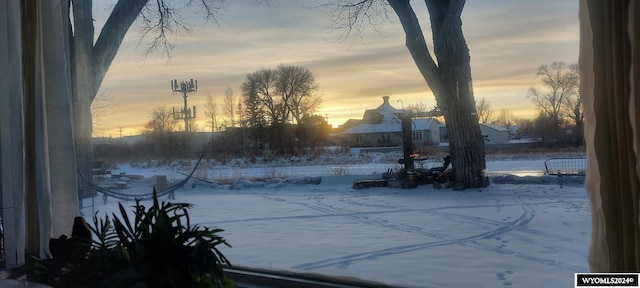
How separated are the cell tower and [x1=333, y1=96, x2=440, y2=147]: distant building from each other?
97 centimetres

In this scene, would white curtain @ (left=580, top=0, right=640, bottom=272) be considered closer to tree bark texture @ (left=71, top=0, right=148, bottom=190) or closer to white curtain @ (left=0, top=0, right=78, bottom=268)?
white curtain @ (left=0, top=0, right=78, bottom=268)

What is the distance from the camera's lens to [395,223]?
272cm

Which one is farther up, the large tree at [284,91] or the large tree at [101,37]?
the large tree at [101,37]

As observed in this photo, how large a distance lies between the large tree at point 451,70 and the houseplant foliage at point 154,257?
1.11 metres

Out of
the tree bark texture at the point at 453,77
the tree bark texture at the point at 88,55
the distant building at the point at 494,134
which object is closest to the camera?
the distant building at the point at 494,134

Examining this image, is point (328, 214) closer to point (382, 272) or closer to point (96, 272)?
point (382, 272)

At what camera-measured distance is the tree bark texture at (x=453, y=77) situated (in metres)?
2.28

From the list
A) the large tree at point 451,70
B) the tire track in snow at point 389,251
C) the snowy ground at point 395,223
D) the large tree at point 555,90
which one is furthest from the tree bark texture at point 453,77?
the large tree at point 555,90

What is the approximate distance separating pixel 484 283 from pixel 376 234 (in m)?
0.71

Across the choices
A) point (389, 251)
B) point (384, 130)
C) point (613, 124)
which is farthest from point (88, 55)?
point (613, 124)

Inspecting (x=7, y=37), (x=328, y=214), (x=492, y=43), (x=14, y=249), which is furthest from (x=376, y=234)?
(x=7, y=37)

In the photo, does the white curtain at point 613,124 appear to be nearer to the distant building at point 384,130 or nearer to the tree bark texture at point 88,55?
the distant building at point 384,130

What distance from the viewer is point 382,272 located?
7.59ft

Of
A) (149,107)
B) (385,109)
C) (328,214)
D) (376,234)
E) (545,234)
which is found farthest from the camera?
(149,107)
